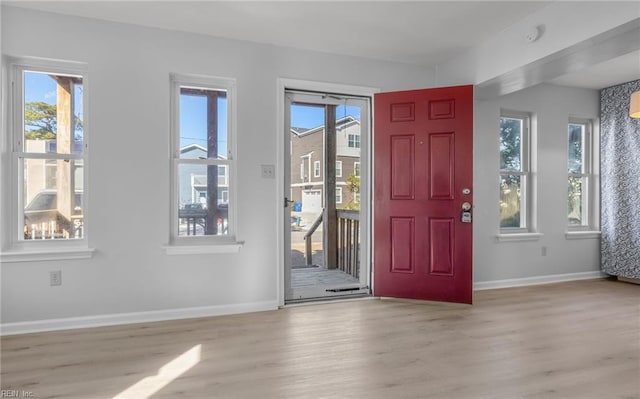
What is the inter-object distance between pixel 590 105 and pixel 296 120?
4.09 metres

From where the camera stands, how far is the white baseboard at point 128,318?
113 inches

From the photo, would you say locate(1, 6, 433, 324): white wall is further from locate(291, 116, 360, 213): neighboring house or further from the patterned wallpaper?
the patterned wallpaper

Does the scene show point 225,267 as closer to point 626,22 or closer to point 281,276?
point 281,276

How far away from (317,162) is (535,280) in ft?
10.2

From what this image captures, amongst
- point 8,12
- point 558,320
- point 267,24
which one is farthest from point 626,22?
point 8,12

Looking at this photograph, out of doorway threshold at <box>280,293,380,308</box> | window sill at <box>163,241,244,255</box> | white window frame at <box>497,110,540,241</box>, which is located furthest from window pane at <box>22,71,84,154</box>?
white window frame at <box>497,110,540,241</box>

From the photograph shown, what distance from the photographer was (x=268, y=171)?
354cm

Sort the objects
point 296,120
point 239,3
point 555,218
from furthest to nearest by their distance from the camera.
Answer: point 555,218 → point 296,120 → point 239,3

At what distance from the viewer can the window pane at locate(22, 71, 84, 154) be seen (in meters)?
3.01

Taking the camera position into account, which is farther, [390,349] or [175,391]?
[390,349]

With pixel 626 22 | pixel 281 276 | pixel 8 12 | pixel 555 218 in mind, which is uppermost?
pixel 8 12

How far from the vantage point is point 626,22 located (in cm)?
235

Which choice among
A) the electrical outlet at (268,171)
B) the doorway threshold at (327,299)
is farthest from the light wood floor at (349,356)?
the electrical outlet at (268,171)

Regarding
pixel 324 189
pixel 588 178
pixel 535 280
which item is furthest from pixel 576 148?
pixel 324 189
